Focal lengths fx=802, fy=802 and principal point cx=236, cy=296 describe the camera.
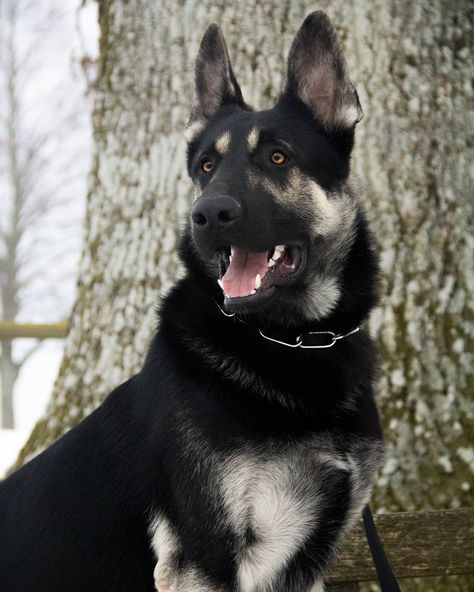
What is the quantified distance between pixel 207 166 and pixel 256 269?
561mm

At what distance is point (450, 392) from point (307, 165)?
1.79 metres

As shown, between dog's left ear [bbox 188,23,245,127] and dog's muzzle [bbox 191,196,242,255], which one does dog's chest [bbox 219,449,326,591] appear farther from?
dog's left ear [bbox 188,23,245,127]

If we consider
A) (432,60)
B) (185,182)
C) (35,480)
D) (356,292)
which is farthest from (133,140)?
(35,480)

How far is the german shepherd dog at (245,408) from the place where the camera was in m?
2.65

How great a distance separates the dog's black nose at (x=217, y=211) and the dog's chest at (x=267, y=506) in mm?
807

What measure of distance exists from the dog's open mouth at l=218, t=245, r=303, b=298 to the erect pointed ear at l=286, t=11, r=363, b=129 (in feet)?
2.01

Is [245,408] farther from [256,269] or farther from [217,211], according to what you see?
[217,211]

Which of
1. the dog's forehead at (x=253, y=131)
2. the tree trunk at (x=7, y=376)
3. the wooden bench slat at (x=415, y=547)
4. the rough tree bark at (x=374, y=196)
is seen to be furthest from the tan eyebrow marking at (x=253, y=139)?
the tree trunk at (x=7, y=376)

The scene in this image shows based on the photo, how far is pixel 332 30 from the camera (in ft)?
10.2

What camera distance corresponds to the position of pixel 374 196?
4.50m

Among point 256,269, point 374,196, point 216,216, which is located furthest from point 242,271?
point 374,196

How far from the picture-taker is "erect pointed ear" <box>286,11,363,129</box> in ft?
10.4

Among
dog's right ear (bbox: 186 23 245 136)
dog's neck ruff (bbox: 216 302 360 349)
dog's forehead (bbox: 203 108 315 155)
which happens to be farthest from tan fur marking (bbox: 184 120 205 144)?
dog's neck ruff (bbox: 216 302 360 349)

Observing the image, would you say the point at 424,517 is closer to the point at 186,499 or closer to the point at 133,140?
the point at 186,499
